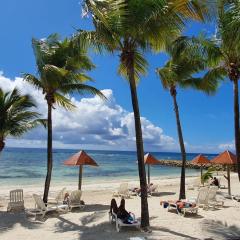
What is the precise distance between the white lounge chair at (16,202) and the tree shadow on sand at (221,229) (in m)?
7.15

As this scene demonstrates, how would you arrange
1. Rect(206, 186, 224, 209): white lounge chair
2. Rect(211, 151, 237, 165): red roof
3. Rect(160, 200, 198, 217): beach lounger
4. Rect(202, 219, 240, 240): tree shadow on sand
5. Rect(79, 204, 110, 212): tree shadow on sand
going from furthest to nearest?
1. Rect(211, 151, 237, 165): red roof
2. Rect(79, 204, 110, 212): tree shadow on sand
3. Rect(206, 186, 224, 209): white lounge chair
4. Rect(160, 200, 198, 217): beach lounger
5. Rect(202, 219, 240, 240): tree shadow on sand

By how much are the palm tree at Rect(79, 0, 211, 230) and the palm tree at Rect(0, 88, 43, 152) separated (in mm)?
A: 5685

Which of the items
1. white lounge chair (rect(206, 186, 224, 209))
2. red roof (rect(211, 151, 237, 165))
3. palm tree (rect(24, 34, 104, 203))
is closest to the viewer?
white lounge chair (rect(206, 186, 224, 209))

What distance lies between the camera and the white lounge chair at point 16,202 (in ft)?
50.5

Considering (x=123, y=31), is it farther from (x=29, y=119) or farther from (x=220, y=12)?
(x=29, y=119)

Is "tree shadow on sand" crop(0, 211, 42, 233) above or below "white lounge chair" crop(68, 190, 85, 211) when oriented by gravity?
below

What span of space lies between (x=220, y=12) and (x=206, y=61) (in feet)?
10.7

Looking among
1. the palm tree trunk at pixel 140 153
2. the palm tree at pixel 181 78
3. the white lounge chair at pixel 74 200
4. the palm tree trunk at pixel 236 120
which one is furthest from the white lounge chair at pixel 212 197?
the white lounge chair at pixel 74 200

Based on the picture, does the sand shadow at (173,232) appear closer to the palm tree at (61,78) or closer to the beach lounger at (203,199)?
the beach lounger at (203,199)

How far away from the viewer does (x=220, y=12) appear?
11.4 metres

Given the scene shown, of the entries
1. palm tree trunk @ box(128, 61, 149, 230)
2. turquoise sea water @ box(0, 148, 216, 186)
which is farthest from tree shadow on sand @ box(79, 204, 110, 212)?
turquoise sea water @ box(0, 148, 216, 186)

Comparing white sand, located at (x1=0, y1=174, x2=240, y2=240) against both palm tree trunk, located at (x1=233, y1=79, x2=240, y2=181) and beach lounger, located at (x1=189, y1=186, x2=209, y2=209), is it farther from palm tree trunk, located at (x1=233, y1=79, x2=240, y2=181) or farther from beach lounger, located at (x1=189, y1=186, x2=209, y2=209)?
palm tree trunk, located at (x1=233, y1=79, x2=240, y2=181)

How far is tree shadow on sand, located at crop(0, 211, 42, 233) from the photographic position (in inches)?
491

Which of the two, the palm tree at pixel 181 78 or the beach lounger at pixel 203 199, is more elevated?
the palm tree at pixel 181 78
